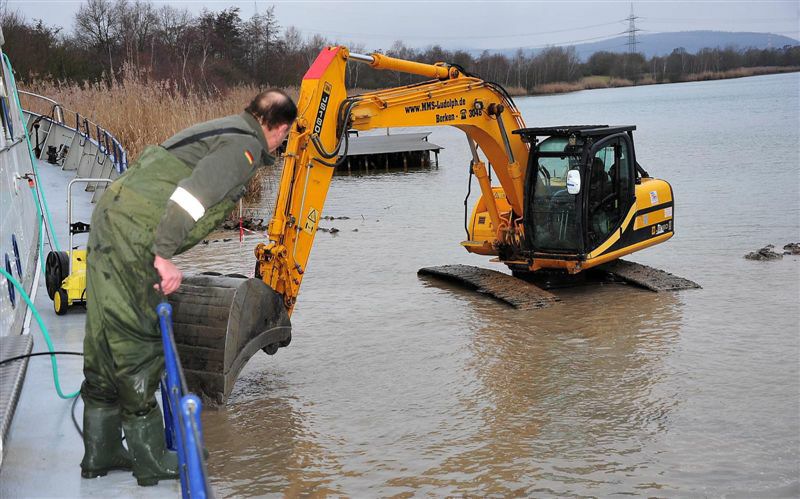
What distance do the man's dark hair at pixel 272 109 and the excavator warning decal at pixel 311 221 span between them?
3.70 m

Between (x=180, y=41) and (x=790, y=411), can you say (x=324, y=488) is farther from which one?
(x=180, y=41)

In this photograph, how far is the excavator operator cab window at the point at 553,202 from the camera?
38.8 ft

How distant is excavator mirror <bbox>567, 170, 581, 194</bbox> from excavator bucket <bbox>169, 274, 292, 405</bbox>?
5.56 metres

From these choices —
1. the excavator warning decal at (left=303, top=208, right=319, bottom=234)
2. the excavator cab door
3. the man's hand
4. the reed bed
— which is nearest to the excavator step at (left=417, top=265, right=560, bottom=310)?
the excavator cab door

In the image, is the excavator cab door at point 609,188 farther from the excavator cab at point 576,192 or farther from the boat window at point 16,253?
the boat window at point 16,253

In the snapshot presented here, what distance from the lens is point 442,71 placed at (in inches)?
446

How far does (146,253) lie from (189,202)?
1.29ft

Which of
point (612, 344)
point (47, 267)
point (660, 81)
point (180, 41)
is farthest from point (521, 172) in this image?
point (660, 81)

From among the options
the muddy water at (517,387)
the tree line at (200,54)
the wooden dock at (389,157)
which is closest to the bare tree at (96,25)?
the tree line at (200,54)

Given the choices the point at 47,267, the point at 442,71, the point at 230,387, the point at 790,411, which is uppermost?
the point at 442,71

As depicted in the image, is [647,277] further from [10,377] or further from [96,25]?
[96,25]

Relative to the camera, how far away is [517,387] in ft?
28.0

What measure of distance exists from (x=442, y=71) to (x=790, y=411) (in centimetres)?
572

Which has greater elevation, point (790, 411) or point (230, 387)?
point (230, 387)
